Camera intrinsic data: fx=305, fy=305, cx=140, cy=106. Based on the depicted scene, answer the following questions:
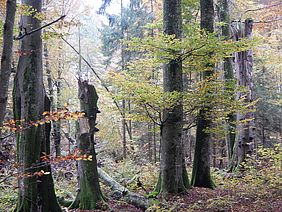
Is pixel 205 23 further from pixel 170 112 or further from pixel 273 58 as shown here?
pixel 273 58

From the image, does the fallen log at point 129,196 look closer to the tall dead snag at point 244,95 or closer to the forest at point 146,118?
the forest at point 146,118

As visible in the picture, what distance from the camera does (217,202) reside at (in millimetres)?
6957

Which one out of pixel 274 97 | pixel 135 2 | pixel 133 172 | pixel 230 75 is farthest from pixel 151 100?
pixel 274 97

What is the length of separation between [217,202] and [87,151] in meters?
3.33

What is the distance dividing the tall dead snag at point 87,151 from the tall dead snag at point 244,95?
6.14 m

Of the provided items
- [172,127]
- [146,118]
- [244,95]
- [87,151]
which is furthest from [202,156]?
[87,151]

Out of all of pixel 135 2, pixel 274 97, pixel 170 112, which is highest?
pixel 135 2

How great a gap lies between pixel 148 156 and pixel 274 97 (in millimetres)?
9351

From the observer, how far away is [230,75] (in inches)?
536

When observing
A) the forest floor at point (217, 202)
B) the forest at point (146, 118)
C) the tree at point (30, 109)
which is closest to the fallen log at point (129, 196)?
the forest at point (146, 118)

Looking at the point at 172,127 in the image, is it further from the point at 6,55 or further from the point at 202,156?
the point at 6,55

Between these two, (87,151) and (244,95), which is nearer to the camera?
(87,151)

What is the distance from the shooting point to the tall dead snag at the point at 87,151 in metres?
7.61

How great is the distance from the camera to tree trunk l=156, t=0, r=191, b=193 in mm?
8188
